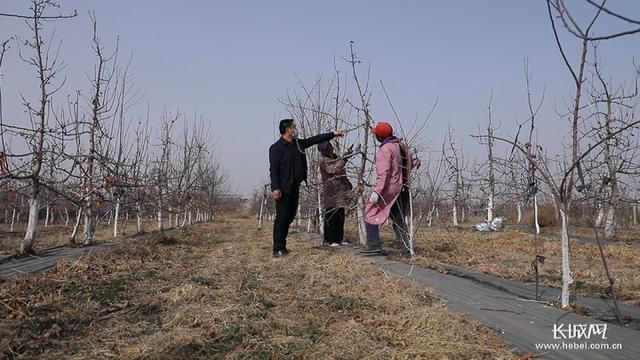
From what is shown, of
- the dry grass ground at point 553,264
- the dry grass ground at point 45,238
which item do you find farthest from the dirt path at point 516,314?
the dry grass ground at point 45,238

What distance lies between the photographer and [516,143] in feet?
11.6

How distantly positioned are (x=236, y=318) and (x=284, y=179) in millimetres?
3363

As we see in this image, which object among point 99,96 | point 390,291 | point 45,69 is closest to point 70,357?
point 390,291

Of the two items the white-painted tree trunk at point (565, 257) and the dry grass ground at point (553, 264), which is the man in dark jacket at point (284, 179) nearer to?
the dry grass ground at point (553, 264)

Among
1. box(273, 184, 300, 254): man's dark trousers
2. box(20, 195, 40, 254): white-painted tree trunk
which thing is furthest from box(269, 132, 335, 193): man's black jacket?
box(20, 195, 40, 254): white-painted tree trunk

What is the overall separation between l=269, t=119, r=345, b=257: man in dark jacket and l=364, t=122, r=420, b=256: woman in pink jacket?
2.12ft

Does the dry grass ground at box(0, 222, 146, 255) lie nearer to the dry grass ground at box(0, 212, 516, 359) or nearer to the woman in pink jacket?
the dry grass ground at box(0, 212, 516, 359)

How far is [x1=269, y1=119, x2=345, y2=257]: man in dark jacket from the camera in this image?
6148 mm

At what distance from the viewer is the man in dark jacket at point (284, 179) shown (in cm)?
615

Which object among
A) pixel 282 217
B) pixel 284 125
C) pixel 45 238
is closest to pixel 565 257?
pixel 282 217

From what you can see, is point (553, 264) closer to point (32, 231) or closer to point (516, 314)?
point (516, 314)

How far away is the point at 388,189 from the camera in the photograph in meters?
A: 6.00

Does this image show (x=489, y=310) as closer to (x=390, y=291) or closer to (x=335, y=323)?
(x=390, y=291)

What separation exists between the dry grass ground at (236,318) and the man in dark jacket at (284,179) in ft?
4.01
